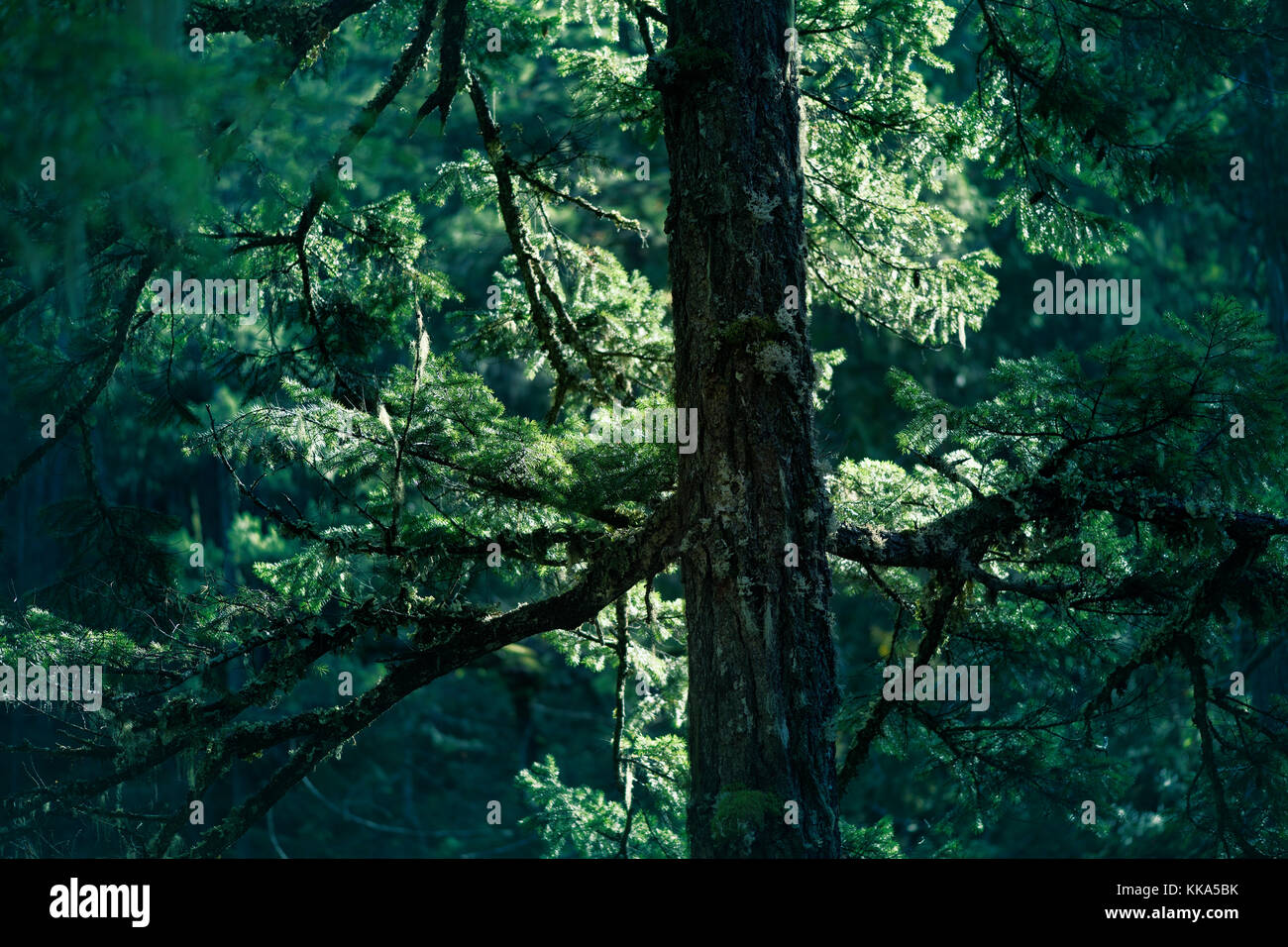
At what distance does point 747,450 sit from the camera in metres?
4.32

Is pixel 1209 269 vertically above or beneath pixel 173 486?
above

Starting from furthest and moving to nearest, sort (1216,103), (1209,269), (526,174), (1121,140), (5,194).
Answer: (1209,269), (1216,103), (526,174), (1121,140), (5,194)

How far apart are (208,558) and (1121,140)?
45.4 feet

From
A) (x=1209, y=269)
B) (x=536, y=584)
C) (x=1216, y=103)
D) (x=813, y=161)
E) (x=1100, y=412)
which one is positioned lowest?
(x=536, y=584)

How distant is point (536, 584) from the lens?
5352 millimetres

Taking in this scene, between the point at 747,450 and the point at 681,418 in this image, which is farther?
the point at 681,418

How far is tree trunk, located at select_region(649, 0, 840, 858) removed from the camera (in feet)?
13.5

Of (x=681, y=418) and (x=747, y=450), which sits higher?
(x=681, y=418)

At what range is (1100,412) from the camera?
459cm

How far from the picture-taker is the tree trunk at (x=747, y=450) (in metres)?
4.12
